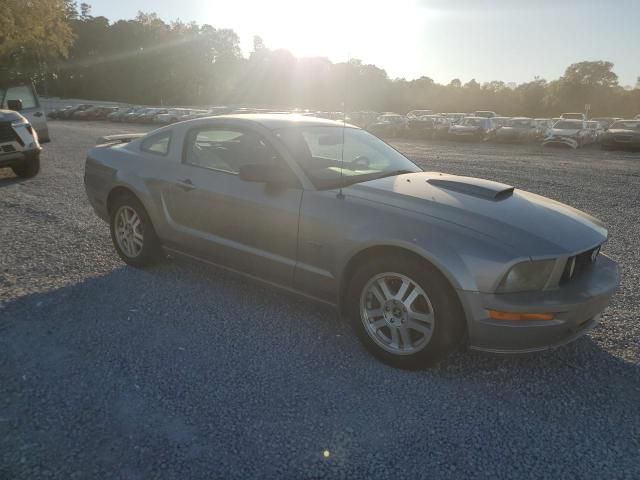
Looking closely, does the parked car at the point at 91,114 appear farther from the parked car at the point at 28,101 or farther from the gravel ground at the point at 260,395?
the gravel ground at the point at 260,395

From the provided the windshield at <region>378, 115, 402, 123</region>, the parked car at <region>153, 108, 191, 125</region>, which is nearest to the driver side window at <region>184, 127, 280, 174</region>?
the windshield at <region>378, 115, 402, 123</region>

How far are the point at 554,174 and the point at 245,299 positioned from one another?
1183 centimetres

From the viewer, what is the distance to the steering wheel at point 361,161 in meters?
4.15

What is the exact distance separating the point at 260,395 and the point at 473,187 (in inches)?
81.5

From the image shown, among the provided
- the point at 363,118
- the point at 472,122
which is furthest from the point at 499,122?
the point at 363,118

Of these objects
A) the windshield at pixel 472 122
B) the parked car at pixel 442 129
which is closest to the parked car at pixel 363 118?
the parked car at pixel 442 129

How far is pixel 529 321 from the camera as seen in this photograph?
279 centimetres

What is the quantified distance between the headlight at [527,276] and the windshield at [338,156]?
132 cm

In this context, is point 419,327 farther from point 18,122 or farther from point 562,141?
point 562,141

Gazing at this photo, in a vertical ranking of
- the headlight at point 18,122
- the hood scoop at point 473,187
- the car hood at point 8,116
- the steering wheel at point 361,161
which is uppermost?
the steering wheel at point 361,161

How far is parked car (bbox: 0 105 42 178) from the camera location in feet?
30.0

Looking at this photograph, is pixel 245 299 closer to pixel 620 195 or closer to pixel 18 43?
pixel 620 195

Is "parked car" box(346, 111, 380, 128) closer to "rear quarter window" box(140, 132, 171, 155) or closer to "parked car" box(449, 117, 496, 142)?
"parked car" box(449, 117, 496, 142)

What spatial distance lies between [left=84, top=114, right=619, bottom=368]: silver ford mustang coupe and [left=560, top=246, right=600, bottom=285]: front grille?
0.01 m
